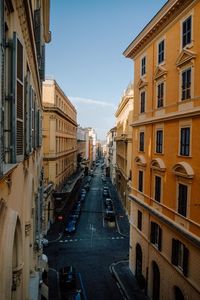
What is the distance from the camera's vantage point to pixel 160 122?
66.7 feet

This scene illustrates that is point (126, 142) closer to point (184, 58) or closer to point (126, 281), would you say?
point (126, 281)

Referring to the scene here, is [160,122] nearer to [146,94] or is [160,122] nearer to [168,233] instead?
[146,94]

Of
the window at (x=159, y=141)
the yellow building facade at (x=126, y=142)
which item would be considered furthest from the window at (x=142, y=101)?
the yellow building facade at (x=126, y=142)

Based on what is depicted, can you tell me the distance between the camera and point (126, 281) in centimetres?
2420

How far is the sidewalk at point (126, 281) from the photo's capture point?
21777 mm

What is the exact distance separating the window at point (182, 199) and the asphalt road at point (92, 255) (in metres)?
9.19

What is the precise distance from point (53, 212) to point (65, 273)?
59.2 feet

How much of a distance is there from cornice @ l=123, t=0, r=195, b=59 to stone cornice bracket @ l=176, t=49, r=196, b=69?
2656 millimetres

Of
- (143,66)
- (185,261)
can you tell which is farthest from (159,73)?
(185,261)

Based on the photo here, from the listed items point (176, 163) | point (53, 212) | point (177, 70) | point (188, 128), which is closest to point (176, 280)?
point (176, 163)

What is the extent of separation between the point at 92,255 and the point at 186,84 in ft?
67.0

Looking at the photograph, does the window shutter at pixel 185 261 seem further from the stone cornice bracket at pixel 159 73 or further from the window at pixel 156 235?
the stone cornice bracket at pixel 159 73

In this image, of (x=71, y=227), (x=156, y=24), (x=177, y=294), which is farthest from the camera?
(x=71, y=227)

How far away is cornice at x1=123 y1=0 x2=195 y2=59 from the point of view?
17328 mm
